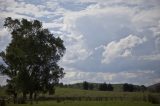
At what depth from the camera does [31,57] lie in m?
60.5

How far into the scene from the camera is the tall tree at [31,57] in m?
60.5

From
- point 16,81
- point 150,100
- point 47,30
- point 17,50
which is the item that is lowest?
point 150,100

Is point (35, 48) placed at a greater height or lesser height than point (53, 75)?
greater

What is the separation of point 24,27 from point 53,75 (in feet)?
35.3

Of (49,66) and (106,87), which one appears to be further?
(106,87)

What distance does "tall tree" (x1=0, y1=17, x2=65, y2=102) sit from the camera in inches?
2382

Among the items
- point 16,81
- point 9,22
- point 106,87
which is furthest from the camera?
point 106,87

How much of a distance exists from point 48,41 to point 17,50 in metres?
6.85

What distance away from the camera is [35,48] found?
6175 cm

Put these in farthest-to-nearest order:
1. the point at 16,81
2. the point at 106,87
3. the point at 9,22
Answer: the point at 106,87
the point at 9,22
the point at 16,81

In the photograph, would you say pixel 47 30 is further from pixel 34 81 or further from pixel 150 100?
pixel 150 100

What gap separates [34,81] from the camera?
61469 millimetres

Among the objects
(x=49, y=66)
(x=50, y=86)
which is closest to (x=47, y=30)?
(x=49, y=66)

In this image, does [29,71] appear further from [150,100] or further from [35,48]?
[150,100]
